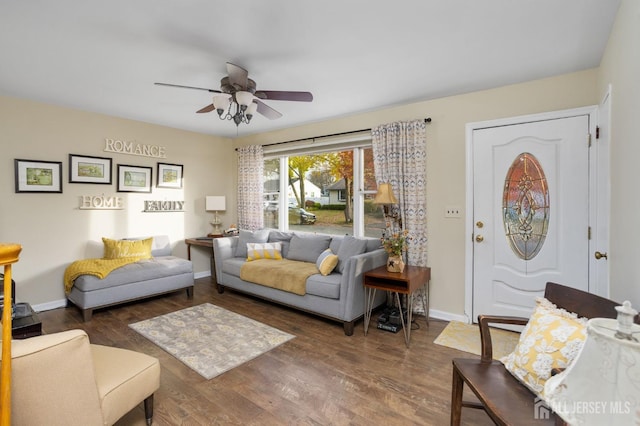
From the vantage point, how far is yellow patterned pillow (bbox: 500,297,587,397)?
134cm

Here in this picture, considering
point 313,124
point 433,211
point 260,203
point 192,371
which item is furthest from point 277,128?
point 192,371

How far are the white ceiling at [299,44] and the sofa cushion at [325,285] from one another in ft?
6.49

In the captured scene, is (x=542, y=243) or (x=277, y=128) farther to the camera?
(x=277, y=128)

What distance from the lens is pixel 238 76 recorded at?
2.38 m

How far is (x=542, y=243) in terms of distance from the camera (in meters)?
2.89

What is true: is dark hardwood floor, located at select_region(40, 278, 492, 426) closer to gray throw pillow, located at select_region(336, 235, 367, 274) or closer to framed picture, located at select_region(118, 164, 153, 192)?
gray throw pillow, located at select_region(336, 235, 367, 274)

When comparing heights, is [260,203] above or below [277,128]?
below

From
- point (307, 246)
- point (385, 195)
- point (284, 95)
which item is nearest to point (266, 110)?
point (284, 95)

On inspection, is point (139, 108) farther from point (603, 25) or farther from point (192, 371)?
point (603, 25)

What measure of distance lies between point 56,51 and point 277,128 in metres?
2.87

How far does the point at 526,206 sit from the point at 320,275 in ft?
7.15

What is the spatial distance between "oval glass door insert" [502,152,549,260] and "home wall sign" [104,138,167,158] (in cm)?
466

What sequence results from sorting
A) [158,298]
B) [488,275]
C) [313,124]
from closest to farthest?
[488,275]
[158,298]
[313,124]

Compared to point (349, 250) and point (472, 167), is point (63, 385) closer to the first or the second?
point (349, 250)
